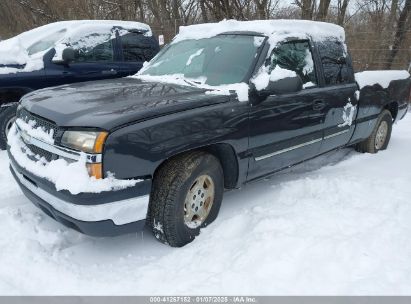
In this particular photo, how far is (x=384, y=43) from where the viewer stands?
12.6 metres

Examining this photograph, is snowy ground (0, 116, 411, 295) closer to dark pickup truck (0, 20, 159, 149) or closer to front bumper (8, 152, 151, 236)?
front bumper (8, 152, 151, 236)

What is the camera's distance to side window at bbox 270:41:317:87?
422 cm

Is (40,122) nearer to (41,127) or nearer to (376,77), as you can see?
(41,127)

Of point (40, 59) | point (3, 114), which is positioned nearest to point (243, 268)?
point (3, 114)

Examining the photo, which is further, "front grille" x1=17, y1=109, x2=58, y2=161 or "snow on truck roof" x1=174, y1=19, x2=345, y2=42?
"snow on truck roof" x1=174, y1=19, x2=345, y2=42

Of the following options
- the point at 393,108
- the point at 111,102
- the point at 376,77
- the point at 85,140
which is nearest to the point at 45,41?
the point at 111,102

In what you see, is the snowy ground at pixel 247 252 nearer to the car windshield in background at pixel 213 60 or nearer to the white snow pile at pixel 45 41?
the car windshield in background at pixel 213 60

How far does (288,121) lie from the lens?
13.7ft

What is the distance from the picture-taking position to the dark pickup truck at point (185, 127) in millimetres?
2938

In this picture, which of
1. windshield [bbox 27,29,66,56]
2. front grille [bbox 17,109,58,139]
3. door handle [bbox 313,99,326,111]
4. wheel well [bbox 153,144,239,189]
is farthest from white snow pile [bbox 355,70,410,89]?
windshield [bbox 27,29,66,56]

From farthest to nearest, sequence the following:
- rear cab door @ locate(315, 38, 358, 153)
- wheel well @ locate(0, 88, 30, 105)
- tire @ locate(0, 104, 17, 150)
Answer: wheel well @ locate(0, 88, 30, 105), tire @ locate(0, 104, 17, 150), rear cab door @ locate(315, 38, 358, 153)

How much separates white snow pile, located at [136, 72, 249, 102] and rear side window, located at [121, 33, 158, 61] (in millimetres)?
2982

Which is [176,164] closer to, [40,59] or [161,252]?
[161,252]

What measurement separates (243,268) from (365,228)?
127 cm
